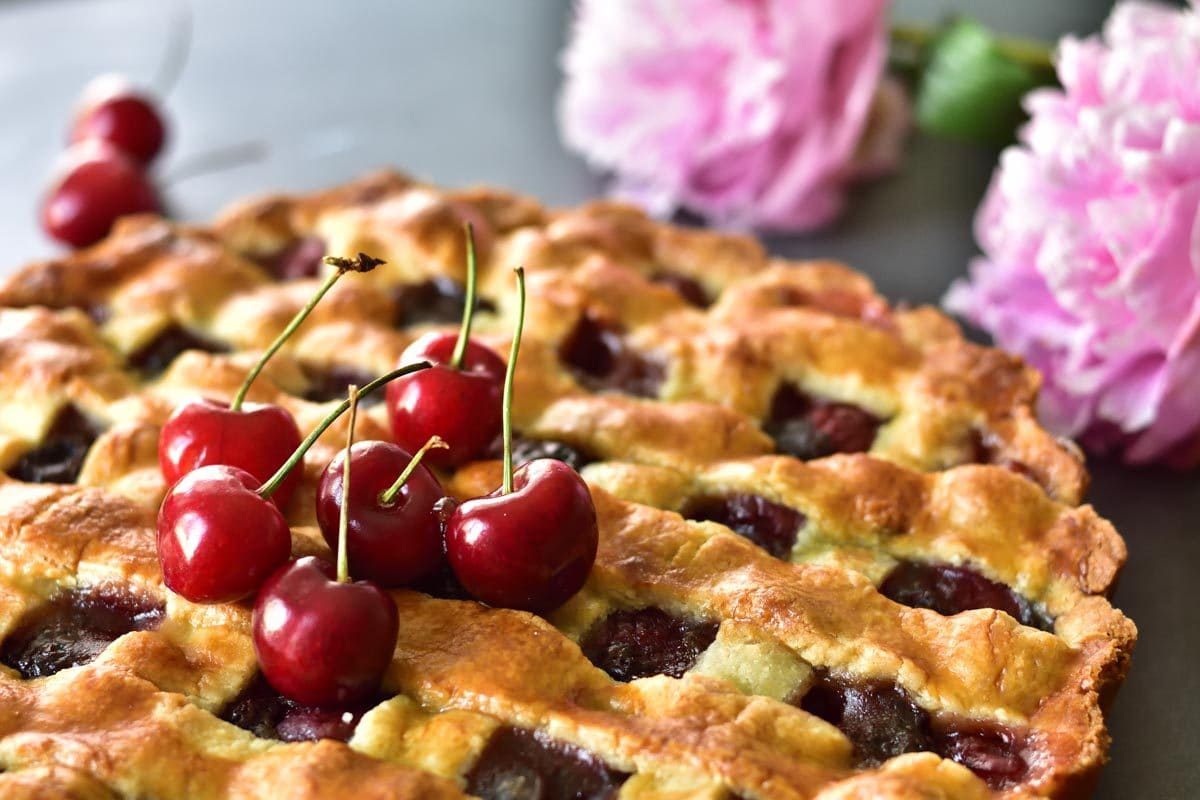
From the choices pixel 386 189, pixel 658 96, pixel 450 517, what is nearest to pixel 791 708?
pixel 450 517

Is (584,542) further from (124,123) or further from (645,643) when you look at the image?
(124,123)

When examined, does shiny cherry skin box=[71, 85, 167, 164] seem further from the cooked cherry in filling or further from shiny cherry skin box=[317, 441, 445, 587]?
the cooked cherry in filling

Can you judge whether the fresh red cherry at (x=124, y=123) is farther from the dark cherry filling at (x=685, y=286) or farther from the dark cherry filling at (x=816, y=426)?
→ the dark cherry filling at (x=816, y=426)

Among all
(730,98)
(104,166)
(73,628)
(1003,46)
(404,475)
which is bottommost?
(73,628)

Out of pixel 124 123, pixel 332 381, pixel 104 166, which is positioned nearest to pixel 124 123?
pixel 124 123

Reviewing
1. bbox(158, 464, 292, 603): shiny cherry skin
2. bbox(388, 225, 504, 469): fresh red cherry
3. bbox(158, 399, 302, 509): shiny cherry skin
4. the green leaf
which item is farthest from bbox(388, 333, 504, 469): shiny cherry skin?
the green leaf

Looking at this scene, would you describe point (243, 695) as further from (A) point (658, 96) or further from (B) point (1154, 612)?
(A) point (658, 96)

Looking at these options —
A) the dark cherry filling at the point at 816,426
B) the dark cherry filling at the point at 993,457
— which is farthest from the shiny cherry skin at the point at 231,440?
the dark cherry filling at the point at 993,457
